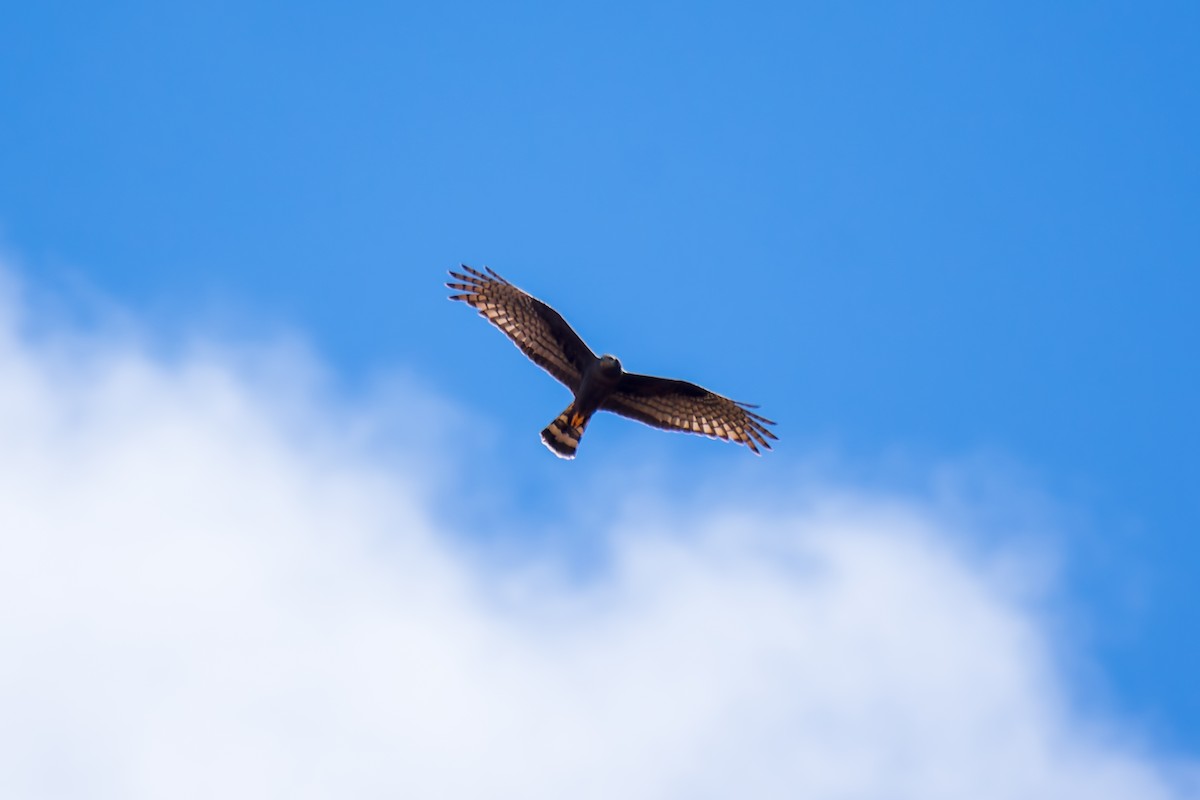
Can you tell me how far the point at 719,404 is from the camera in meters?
20.6

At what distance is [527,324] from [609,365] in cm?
143

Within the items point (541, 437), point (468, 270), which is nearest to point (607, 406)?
point (541, 437)

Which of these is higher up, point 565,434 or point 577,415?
point 577,415

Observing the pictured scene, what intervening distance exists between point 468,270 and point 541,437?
2.30 metres

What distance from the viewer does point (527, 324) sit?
20.1 meters

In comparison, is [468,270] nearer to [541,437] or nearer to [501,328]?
[501,328]

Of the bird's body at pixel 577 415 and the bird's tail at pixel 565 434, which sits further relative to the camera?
the bird's tail at pixel 565 434

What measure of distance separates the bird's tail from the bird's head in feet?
2.93

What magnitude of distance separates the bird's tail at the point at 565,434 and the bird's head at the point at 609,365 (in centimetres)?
89

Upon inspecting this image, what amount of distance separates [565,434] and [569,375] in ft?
2.45

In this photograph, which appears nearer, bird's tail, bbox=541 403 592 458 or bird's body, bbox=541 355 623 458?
bird's body, bbox=541 355 623 458

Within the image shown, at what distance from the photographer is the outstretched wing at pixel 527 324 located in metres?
19.9

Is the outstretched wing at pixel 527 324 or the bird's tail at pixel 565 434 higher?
the outstretched wing at pixel 527 324

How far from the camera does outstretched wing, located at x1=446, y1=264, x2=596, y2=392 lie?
19891 mm
